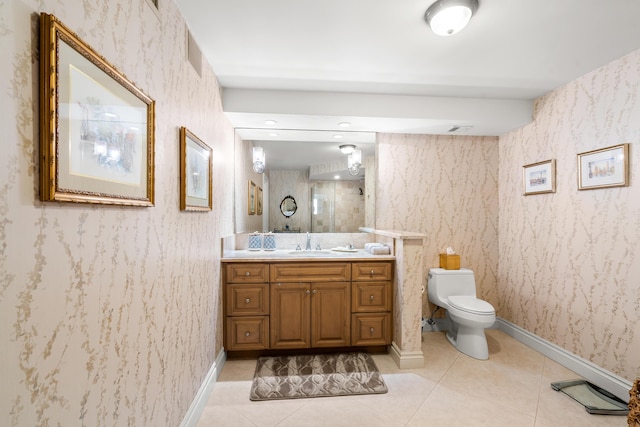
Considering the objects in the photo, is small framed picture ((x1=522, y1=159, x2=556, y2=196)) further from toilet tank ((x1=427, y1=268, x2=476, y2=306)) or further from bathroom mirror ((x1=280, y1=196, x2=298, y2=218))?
bathroom mirror ((x1=280, y1=196, x2=298, y2=218))

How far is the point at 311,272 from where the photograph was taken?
2.44 metres

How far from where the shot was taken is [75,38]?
76cm

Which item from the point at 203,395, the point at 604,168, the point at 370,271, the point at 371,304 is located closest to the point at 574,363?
the point at 604,168

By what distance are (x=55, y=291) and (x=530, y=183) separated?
349 cm

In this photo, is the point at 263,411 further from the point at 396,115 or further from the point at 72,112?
the point at 396,115

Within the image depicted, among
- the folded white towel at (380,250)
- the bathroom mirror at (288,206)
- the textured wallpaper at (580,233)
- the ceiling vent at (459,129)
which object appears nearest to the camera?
the textured wallpaper at (580,233)

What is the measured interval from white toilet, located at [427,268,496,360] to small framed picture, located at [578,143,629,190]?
1267mm

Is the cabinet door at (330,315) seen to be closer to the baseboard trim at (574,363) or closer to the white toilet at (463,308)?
the white toilet at (463,308)

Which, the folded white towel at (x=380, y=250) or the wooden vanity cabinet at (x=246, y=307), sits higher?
the folded white towel at (x=380, y=250)

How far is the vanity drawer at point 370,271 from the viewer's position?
2.46m

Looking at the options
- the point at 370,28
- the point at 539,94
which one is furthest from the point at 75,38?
the point at 539,94

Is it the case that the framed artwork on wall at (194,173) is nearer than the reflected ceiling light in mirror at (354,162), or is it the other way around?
the framed artwork on wall at (194,173)

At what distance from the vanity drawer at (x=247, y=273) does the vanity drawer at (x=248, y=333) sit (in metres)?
0.34

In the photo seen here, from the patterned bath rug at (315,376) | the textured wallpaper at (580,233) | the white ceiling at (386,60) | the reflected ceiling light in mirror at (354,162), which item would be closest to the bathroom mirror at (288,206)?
the white ceiling at (386,60)
